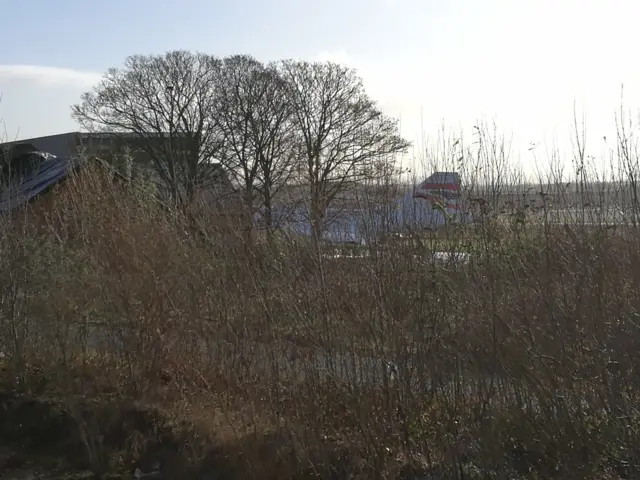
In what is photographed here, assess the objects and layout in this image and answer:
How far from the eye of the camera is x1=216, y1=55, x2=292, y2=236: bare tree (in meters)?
29.1

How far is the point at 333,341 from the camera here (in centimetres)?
548

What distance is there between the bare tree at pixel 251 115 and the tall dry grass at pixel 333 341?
67.4 feet

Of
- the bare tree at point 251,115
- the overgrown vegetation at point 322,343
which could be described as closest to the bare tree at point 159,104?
the bare tree at point 251,115

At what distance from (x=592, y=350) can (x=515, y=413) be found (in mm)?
671

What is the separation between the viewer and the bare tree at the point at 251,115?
2911 centimetres

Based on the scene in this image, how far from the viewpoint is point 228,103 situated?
30031 millimetres

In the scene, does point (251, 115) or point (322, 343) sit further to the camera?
point (251, 115)

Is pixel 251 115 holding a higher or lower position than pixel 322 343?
higher

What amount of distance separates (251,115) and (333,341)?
2490 centimetres

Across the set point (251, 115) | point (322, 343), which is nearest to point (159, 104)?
point (251, 115)

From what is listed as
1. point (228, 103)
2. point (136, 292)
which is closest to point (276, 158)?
point (228, 103)

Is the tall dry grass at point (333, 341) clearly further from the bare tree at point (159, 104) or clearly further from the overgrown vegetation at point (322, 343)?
the bare tree at point (159, 104)

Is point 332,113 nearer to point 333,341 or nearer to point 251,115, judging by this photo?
point 251,115

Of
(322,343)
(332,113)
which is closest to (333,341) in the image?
(322,343)
